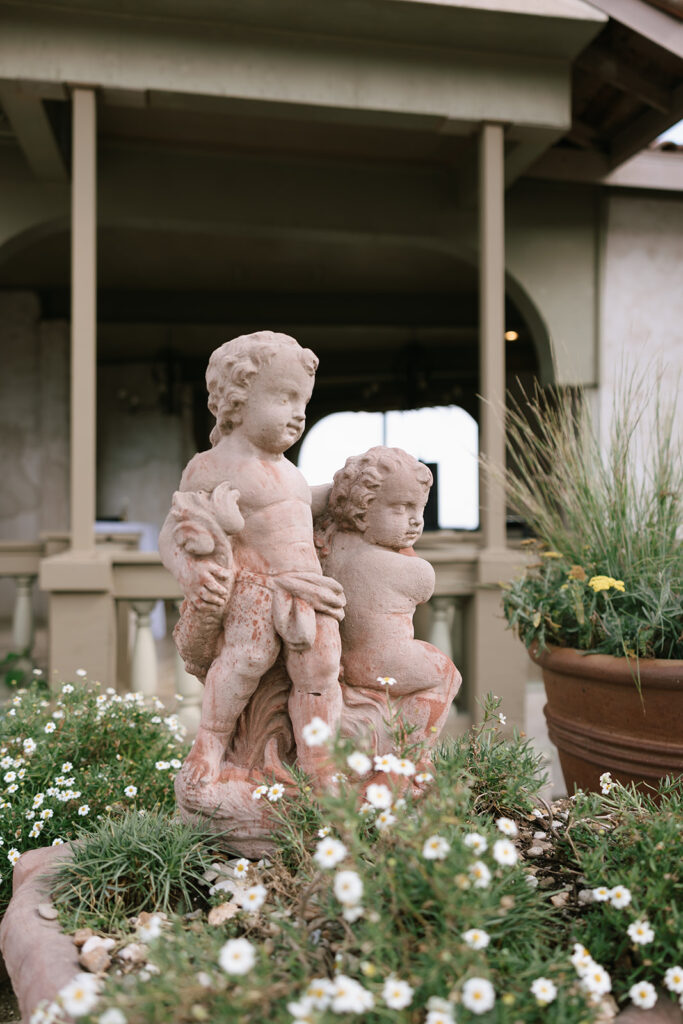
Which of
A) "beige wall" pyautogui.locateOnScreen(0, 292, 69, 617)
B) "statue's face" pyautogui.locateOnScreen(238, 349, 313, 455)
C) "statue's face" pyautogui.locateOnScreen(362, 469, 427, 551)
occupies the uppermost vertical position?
"beige wall" pyautogui.locateOnScreen(0, 292, 69, 617)

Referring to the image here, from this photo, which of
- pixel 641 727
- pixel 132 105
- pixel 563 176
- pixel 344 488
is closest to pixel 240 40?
pixel 132 105

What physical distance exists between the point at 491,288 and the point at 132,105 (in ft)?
6.12

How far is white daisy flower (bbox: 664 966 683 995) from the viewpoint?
103 cm

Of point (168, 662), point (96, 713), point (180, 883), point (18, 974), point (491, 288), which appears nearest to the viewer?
point (18, 974)

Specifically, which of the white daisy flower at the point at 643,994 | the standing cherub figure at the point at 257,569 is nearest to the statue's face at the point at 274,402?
the standing cherub figure at the point at 257,569

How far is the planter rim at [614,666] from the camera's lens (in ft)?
6.34

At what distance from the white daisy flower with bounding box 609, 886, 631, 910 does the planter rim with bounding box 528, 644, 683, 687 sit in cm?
91

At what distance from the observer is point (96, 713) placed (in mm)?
2236

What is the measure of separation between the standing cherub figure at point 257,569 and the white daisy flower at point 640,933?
0.59 metres

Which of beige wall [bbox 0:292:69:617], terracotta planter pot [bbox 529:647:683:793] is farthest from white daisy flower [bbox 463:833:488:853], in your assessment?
beige wall [bbox 0:292:69:617]

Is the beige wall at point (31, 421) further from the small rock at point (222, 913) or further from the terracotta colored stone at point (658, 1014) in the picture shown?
the terracotta colored stone at point (658, 1014)

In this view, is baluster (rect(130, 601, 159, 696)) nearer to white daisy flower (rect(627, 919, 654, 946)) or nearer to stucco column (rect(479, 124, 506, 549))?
stucco column (rect(479, 124, 506, 549))

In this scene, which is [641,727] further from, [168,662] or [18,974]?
[168,662]

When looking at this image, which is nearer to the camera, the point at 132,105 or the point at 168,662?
the point at 132,105
